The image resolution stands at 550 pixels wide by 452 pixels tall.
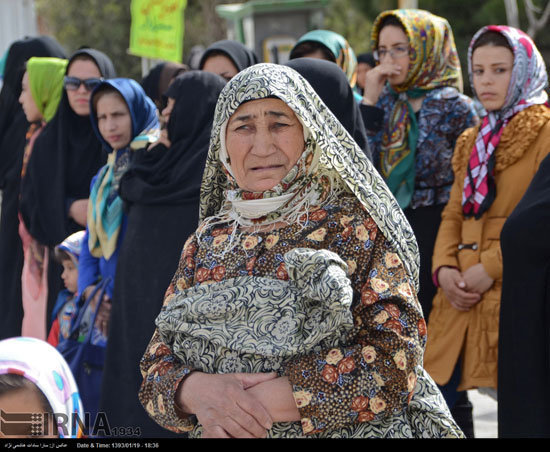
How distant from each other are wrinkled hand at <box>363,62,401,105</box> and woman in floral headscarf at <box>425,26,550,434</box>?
0.61 meters

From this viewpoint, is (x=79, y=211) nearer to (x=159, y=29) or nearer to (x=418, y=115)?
(x=418, y=115)

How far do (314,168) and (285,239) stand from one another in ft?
0.69

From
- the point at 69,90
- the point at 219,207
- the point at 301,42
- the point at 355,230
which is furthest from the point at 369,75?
the point at 355,230

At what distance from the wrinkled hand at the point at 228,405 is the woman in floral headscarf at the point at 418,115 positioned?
7.63 ft

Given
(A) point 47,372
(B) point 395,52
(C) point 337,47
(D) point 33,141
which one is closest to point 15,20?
(D) point 33,141

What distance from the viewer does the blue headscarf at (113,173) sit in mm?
4410

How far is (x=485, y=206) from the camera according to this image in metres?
3.89

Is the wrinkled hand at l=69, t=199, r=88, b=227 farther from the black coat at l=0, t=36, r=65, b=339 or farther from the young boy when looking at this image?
the black coat at l=0, t=36, r=65, b=339

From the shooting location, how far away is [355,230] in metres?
2.22

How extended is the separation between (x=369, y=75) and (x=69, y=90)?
6.26 ft

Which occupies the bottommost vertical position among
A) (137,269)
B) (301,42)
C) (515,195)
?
(137,269)

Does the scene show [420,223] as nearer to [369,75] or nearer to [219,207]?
[369,75]

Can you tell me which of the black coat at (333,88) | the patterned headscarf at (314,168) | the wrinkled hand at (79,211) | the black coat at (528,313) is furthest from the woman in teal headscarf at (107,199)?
the patterned headscarf at (314,168)

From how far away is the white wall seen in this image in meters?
21.9
